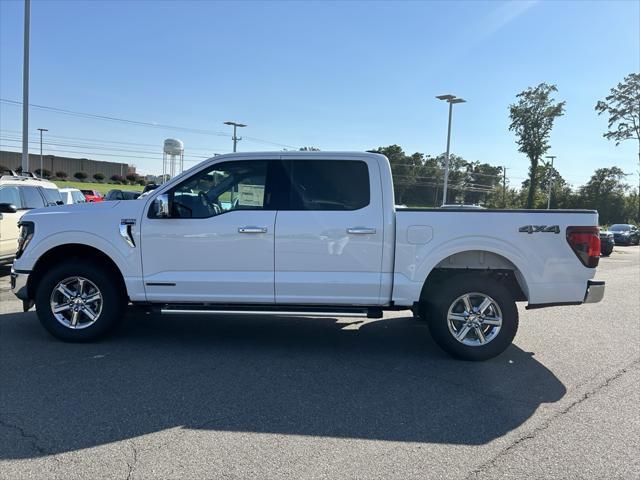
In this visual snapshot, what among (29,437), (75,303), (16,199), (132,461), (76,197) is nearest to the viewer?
(132,461)

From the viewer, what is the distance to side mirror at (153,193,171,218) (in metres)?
5.22

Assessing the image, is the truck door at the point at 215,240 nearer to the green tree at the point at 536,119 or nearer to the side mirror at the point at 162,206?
the side mirror at the point at 162,206

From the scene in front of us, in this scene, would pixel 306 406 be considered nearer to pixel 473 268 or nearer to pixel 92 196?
pixel 473 268

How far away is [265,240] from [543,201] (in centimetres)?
6819

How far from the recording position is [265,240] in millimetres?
5180

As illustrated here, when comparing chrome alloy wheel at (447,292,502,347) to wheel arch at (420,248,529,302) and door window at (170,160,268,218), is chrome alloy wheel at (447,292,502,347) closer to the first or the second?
wheel arch at (420,248,529,302)

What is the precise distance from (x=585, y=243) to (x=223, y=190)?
151 inches

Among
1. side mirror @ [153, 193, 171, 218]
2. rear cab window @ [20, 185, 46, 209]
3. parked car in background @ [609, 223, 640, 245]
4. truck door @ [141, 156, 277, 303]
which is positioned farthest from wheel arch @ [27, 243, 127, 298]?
parked car in background @ [609, 223, 640, 245]

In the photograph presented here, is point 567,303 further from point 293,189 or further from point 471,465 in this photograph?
point 293,189

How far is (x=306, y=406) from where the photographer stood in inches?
160

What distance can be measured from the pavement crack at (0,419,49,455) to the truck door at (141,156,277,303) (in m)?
1.97

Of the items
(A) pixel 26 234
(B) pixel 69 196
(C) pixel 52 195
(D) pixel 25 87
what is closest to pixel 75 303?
(A) pixel 26 234

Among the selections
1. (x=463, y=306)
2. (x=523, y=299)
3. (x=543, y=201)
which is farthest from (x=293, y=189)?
(x=543, y=201)

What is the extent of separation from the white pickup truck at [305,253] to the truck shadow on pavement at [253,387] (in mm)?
475
